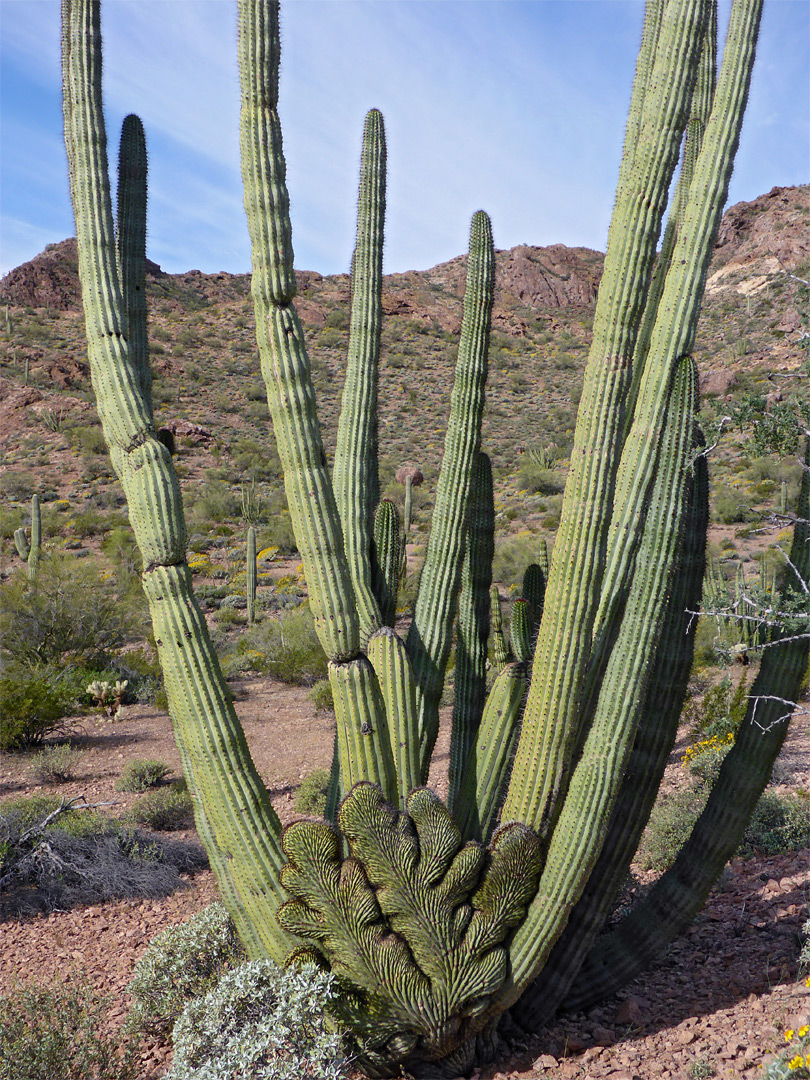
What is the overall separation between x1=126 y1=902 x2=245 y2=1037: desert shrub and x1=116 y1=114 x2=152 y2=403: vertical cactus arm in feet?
10.7

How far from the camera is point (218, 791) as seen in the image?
3938 millimetres

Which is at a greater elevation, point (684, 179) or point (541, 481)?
point (684, 179)

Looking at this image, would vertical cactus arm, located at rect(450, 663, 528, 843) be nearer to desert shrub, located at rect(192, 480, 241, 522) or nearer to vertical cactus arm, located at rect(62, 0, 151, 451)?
vertical cactus arm, located at rect(62, 0, 151, 451)

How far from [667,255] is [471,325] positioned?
1252 mm

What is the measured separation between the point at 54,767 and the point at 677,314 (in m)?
8.99

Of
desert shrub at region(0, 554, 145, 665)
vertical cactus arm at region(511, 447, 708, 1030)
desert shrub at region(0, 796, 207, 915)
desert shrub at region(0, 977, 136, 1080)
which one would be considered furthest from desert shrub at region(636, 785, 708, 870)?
desert shrub at region(0, 554, 145, 665)

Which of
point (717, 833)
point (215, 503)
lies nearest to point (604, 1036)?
point (717, 833)

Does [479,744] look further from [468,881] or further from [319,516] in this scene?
[319,516]

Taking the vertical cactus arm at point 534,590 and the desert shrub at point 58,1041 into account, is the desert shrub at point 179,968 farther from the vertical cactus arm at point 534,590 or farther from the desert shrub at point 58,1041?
the vertical cactus arm at point 534,590

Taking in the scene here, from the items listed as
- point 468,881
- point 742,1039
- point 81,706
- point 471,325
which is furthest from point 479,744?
point 81,706

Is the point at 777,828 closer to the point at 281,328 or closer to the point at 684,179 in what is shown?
the point at 684,179

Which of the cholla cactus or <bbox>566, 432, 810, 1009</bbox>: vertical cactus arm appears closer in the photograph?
<bbox>566, 432, 810, 1009</bbox>: vertical cactus arm

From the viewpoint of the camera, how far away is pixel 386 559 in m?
5.28

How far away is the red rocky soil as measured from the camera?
3.78m
